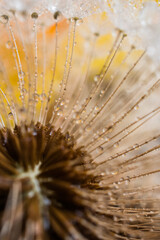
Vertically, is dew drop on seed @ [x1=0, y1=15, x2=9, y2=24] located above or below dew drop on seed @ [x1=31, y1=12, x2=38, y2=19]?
below

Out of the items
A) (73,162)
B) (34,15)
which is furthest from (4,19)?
(73,162)

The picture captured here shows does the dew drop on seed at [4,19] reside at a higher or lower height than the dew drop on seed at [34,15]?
lower

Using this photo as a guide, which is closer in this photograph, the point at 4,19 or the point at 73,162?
the point at 73,162

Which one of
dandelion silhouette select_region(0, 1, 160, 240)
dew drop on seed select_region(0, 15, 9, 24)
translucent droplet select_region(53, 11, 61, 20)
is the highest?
translucent droplet select_region(53, 11, 61, 20)

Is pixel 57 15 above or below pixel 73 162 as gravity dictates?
above

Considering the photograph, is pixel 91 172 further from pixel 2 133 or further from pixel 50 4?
pixel 50 4

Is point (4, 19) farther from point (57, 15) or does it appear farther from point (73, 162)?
point (73, 162)

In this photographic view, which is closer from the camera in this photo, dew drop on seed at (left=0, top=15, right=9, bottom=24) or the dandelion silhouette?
the dandelion silhouette

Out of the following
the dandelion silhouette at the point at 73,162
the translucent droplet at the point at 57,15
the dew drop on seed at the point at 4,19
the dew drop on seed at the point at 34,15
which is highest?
the dew drop on seed at the point at 34,15

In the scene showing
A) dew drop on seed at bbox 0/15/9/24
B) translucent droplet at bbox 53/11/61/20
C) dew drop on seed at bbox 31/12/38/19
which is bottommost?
dew drop on seed at bbox 0/15/9/24

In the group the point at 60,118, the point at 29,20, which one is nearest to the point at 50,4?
the point at 29,20

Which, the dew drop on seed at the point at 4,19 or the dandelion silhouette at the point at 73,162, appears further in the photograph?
the dew drop on seed at the point at 4,19
